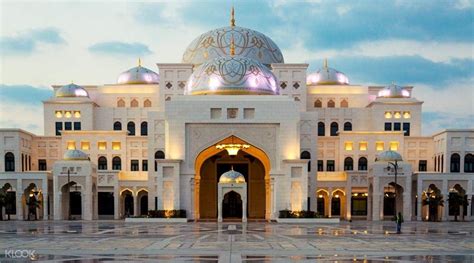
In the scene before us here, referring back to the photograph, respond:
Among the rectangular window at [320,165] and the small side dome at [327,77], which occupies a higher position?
the small side dome at [327,77]

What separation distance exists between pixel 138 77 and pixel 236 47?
41.1 ft

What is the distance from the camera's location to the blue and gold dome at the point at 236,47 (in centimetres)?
6264

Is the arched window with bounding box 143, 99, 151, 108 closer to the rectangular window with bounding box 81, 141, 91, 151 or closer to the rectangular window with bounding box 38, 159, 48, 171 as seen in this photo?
the rectangular window with bounding box 81, 141, 91, 151

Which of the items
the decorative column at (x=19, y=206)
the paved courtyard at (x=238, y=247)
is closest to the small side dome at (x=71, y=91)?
the decorative column at (x=19, y=206)

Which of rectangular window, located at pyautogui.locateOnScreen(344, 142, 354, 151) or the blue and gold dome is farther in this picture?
the blue and gold dome

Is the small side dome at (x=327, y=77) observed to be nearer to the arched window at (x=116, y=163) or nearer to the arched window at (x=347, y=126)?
the arched window at (x=347, y=126)

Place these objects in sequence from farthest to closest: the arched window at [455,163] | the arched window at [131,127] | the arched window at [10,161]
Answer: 1. the arched window at [131,127]
2. the arched window at [455,163]
3. the arched window at [10,161]

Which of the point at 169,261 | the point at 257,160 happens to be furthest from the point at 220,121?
the point at 169,261

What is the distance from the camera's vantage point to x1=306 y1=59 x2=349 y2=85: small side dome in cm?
6719

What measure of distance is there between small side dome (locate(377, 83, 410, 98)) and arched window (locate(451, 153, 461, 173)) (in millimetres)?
9737

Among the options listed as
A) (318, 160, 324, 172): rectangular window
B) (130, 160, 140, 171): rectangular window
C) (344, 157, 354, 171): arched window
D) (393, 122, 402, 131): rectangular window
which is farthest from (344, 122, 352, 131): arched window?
(130, 160, 140, 171): rectangular window

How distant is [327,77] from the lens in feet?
222

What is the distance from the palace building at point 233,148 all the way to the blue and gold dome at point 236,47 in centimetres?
15

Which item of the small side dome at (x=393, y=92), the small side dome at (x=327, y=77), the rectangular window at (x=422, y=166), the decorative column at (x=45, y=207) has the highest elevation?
the small side dome at (x=327, y=77)
